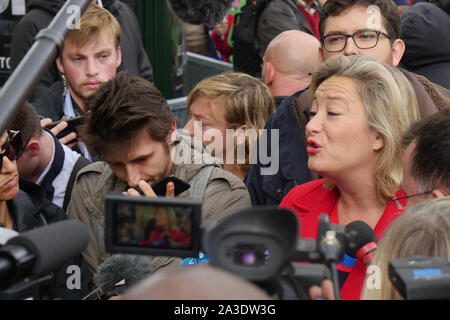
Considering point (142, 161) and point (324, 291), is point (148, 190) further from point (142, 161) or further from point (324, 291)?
point (324, 291)

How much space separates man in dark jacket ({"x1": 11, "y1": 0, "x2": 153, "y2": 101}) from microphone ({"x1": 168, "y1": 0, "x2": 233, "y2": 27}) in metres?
1.36

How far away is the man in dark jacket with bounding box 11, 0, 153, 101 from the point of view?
464 centimetres

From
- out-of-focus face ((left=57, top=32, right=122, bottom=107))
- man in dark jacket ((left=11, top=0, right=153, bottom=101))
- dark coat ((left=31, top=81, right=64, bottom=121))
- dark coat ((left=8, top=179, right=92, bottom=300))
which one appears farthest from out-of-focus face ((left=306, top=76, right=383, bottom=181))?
man in dark jacket ((left=11, top=0, right=153, bottom=101))

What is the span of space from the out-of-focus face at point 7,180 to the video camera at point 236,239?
1626mm

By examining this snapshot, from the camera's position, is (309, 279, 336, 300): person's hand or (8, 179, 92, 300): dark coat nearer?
(309, 279, 336, 300): person's hand

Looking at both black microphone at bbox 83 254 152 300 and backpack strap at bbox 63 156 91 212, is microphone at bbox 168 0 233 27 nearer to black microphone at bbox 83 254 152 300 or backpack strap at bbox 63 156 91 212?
backpack strap at bbox 63 156 91 212

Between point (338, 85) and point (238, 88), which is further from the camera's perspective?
point (238, 88)

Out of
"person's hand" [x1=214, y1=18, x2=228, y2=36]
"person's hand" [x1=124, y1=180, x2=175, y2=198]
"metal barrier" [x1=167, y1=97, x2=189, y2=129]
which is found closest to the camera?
"person's hand" [x1=124, y1=180, x2=175, y2=198]

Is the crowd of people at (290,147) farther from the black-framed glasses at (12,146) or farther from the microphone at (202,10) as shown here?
the microphone at (202,10)

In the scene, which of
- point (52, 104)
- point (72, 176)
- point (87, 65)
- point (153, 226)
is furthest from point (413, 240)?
point (52, 104)
